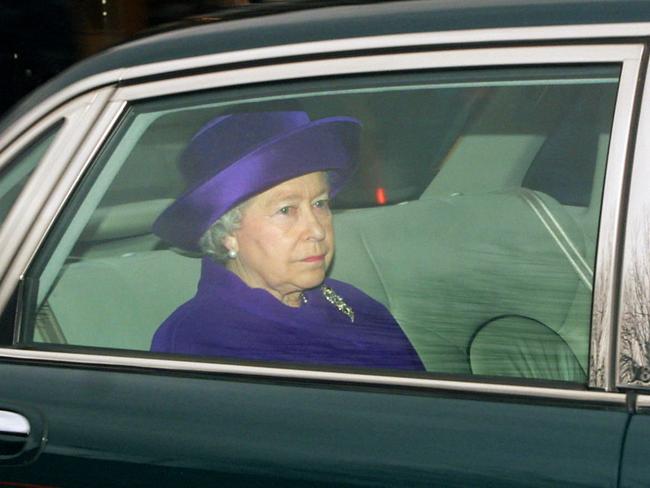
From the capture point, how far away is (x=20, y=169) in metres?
2.22

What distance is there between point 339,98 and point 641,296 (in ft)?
1.93

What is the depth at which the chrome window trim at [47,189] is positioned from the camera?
6.96ft

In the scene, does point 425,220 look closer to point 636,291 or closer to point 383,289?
point 383,289

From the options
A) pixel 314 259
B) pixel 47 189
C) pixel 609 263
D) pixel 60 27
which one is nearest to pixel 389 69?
pixel 314 259

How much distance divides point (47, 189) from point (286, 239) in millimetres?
415

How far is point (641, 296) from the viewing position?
71.0 inches

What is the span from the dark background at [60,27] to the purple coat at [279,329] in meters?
5.16

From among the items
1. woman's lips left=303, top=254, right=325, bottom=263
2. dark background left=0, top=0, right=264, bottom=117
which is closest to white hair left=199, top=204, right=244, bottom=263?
woman's lips left=303, top=254, right=325, bottom=263

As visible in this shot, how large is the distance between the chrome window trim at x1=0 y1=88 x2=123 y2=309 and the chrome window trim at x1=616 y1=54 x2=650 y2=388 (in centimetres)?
89

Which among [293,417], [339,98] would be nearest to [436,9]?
[339,98]

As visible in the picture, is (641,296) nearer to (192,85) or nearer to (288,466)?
(288,466)

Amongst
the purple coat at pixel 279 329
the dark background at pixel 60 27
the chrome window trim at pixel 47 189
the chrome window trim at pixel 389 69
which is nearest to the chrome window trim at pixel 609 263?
the chrome window trim at pixel 389 69

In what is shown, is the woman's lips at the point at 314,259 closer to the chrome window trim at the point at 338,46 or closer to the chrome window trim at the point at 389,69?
the chrome window trim at the point at 389,69

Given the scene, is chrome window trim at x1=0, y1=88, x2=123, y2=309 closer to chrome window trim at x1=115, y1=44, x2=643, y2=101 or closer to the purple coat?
chrome window trim at x1=115, y1=44, x2=643, y2=101
